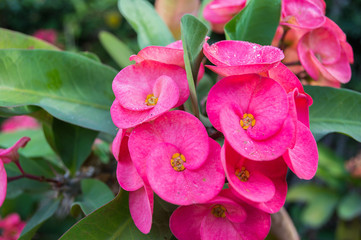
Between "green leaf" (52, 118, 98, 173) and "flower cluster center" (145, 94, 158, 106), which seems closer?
"flower cluster center" (145, 94, 158, 106)

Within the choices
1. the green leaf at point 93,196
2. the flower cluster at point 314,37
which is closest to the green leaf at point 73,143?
the green leaf at point 93,196

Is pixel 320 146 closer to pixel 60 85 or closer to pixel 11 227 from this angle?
pixel 11 227

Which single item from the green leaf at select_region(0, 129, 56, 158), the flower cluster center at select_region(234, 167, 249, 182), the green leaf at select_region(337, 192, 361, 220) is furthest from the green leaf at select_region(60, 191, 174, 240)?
the green leaf at select_region(337, 192, 361, 220)

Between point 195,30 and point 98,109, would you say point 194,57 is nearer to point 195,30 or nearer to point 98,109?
point 195,30

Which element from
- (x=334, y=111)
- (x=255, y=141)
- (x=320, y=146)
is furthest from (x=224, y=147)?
(x=320, y=146)

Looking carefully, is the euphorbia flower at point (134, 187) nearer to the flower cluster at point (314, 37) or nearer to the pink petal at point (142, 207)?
the pink petal at point (142, 207)

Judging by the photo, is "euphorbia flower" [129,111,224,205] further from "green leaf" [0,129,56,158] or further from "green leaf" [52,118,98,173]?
"green leaf" [0,129,56,158]
